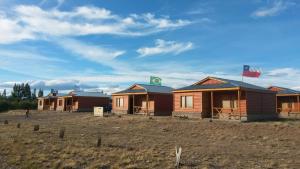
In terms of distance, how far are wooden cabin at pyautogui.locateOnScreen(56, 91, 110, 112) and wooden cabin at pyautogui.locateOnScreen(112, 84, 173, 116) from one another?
41.5 feet

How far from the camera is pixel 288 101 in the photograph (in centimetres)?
4459

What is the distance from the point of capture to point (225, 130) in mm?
23188

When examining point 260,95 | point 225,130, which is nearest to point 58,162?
point 225,130

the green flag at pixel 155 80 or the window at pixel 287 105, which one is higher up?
the green flag at pixel 155 80

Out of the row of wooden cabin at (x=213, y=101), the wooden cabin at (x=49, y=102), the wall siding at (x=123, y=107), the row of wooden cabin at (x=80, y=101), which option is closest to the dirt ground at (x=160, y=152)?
the row of wooden cabin at (x=213, y=101)

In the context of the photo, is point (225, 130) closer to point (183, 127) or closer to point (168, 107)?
point (183, 127)

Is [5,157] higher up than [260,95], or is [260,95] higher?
[260,95]

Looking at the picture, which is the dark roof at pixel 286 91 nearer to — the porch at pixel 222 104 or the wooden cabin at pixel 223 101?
the wooden cabin at pixel 223 101

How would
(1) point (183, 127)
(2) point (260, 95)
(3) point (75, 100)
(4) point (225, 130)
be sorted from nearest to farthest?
(4) point (225, 130) → (1) point (183, 127) → (2) point (260, 95) → (3) point (75, 100)

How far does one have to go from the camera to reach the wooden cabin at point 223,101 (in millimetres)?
30216

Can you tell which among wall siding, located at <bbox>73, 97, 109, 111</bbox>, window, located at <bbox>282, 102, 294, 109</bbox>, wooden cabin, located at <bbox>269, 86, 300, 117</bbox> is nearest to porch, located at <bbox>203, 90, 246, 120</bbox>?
wooden cabin, located at <bbox>269, 86, 300, 117</bbox>

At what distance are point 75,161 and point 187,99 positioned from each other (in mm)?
22685

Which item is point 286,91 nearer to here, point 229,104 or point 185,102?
point 229,104

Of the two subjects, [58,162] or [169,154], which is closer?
[58,162]
